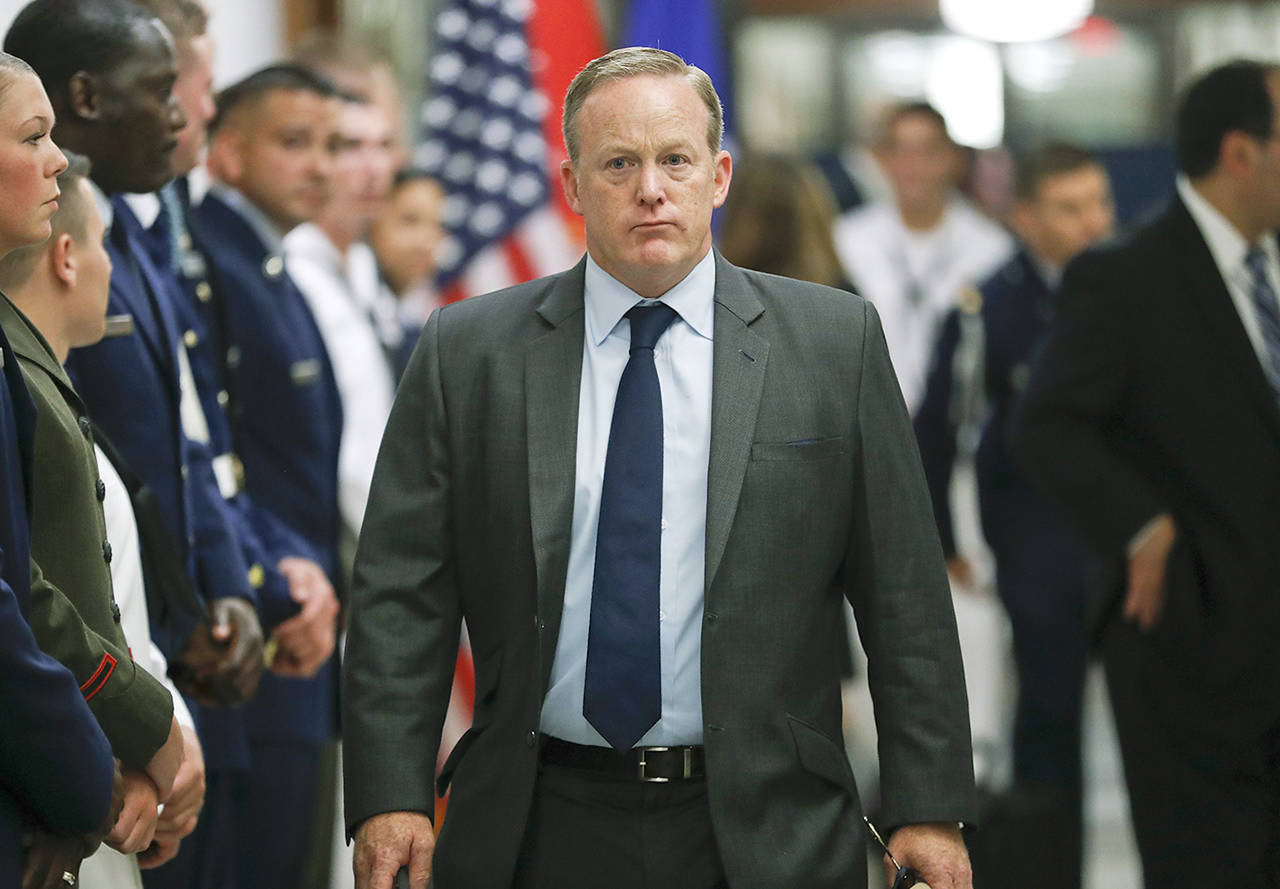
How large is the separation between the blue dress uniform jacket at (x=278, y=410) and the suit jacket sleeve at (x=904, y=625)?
205cm

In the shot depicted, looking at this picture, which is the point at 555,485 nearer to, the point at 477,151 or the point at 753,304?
the point at 753,304

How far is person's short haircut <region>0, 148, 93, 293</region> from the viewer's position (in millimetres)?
2768

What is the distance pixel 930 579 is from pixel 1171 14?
280 inches

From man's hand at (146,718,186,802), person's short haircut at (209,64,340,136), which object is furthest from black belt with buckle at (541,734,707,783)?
person's short haircut at (209,64,340,136)

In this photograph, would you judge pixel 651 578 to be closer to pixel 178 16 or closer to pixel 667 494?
pixel 667 494

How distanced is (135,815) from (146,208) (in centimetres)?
168

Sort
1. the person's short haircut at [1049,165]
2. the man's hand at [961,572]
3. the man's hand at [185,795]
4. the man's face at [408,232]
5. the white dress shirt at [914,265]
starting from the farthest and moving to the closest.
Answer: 1. the white dress shirt at [914,265]
2. the man's face at [408,232]
3. the person's short haircut at [1049,165]
4. the man's hand at [961,572]
5. the man's hand at [185,795]

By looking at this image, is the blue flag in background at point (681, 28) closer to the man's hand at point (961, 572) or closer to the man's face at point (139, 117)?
the man's hand at point (961, 572)

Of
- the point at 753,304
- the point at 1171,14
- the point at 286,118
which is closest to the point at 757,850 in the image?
the point at 753,304

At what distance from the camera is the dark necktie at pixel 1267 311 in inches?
165

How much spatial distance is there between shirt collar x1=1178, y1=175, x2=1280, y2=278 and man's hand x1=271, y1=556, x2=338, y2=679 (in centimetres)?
222

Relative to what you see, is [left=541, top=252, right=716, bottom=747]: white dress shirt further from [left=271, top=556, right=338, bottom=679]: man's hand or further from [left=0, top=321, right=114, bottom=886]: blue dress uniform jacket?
[left=271, top=556, right=338, bottom=679]: man's hand

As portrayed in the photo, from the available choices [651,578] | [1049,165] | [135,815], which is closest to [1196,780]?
[651,578]

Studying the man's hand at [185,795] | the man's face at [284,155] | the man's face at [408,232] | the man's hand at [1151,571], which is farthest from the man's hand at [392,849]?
the man's face at [408,232]
